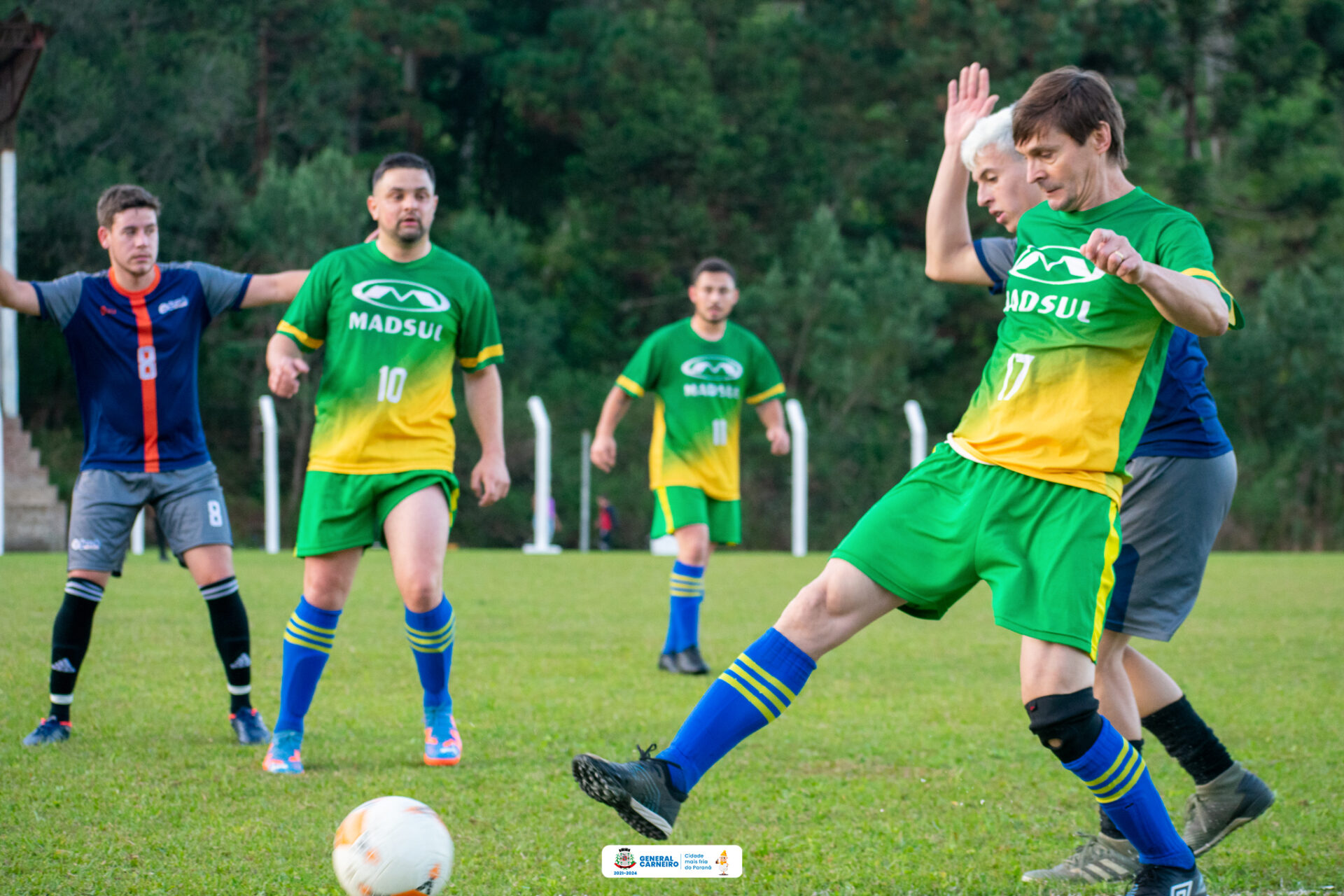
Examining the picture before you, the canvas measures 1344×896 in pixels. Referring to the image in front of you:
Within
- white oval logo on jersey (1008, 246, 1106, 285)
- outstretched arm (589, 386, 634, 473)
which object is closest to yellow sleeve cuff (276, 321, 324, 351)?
white oval logo on jersey (1008, 246, 1106, 285)

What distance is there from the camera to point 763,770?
5.25 metres

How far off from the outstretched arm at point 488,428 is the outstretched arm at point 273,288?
80 centimetres

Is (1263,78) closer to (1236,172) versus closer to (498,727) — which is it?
(1236,172)

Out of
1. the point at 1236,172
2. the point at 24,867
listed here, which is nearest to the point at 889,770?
the point at 24,867

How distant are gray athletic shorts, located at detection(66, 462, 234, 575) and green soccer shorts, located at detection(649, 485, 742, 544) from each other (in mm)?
3375

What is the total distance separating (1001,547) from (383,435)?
269cm

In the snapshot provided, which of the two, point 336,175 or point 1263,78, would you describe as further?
point 1263,78

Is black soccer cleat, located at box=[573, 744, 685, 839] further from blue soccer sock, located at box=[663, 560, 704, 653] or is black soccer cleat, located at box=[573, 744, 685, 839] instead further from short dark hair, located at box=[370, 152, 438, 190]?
blue soccer sock, located at box=[663, 560, 704, 653]

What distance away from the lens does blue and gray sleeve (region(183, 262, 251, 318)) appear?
19.4 feet

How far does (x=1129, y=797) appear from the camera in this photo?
3354 mm

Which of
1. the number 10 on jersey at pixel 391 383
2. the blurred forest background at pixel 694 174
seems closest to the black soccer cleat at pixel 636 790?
the number 10 on jersey at pixel 391 383

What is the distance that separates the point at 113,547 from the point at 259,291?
123 centimetres

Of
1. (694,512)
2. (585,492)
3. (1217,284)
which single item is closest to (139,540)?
(585,492)

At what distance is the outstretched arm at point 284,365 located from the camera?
197 inches
